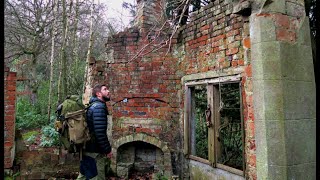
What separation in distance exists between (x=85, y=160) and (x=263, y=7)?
321cm

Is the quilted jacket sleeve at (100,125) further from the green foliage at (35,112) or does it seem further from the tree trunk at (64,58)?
the green foliage at (35,112)

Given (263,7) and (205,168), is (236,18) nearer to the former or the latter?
(263,7)

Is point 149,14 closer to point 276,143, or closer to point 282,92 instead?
point 282,92

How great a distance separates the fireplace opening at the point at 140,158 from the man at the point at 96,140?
1100mm

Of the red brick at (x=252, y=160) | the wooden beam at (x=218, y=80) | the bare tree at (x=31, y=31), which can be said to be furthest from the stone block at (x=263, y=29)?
the bare tree at (x=31, y=31)

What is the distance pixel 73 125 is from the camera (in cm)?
374

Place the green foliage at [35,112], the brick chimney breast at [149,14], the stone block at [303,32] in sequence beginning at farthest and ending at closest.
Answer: the green foliage at [35,112] → the brick chimney breast at [149,14] → the stone block at [303,32]

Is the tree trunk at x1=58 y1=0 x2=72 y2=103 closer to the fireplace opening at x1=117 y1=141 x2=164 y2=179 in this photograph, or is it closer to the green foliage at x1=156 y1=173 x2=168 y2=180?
the fireplace opening at x1=117 y1=141 x2=164 y2=179

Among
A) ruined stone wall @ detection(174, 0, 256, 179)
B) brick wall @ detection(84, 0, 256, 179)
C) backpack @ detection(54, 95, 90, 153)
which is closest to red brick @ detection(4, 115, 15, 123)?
backpack @ detection(54, 95, 90, 153)

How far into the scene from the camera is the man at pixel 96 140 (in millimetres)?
3826

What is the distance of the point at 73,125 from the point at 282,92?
8.97ft

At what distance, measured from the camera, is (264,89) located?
3.08m

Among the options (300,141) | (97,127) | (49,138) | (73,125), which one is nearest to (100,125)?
(97,127)

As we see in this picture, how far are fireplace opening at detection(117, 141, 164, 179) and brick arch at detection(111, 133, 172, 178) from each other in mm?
113
